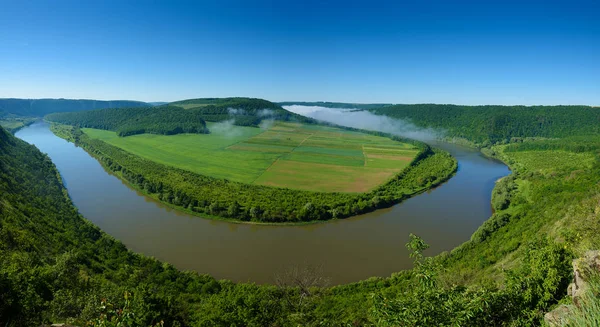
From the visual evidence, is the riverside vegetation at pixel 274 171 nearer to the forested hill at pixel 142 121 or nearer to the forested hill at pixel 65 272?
the forested hill at pixel 142 121

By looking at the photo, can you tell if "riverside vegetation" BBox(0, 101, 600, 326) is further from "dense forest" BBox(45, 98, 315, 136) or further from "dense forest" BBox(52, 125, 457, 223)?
"dense forest" BBox(45, 98, 315, 136)

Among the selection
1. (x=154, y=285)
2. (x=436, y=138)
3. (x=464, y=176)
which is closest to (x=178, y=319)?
(x=154, y=285)

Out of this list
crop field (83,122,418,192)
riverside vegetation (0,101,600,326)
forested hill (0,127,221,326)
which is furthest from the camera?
Answer: crop field (83,122,418,192)

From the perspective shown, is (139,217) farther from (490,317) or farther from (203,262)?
(490,317)

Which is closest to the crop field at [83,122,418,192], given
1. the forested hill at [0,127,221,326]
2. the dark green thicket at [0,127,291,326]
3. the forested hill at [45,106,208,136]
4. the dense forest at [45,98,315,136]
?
the forested hill at [45,106,208,136]

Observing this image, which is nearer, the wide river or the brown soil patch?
the wide river

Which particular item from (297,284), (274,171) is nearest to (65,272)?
(297,284)

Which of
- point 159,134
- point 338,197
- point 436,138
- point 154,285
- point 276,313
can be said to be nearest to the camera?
point 276,313
